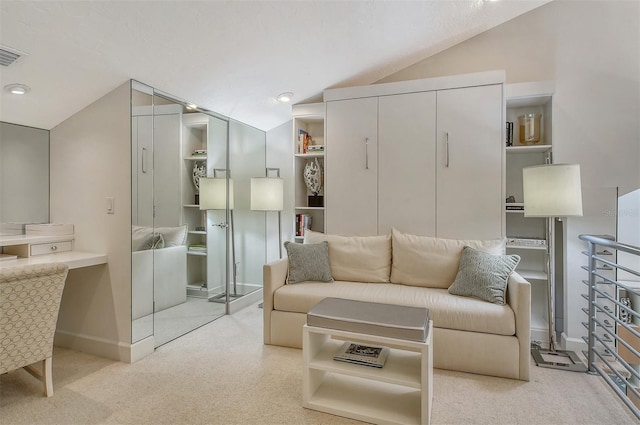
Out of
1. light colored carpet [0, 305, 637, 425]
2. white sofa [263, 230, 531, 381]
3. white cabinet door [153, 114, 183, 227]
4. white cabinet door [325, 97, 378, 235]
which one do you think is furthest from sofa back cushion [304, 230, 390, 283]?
white cabinet door [153, 114, 183, 227]

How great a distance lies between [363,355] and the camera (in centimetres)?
200

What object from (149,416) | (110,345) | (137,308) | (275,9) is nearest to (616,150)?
(275,9)

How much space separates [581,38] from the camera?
9.87 ft

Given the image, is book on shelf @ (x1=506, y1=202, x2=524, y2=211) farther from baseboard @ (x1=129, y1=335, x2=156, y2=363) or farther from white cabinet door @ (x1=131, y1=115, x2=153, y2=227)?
baseboard @ (x1=129, y1=335, x2=156, y2=363)

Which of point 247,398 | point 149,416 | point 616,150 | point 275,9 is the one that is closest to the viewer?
point 149,416

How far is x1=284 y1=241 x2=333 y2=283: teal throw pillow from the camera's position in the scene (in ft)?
10.0

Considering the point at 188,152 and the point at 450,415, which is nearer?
the point at 450,415

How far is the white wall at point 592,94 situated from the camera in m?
2.85

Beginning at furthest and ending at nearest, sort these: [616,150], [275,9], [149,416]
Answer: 1. [616,150]
2. [275,9]
3. [149,416]

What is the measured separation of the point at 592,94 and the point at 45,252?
15.7 ft

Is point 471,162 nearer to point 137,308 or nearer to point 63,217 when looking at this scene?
point 137,308

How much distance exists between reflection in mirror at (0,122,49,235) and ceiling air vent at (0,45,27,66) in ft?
2.66

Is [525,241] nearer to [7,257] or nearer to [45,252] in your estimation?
[45,252]

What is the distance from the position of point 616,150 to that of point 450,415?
2.65m
